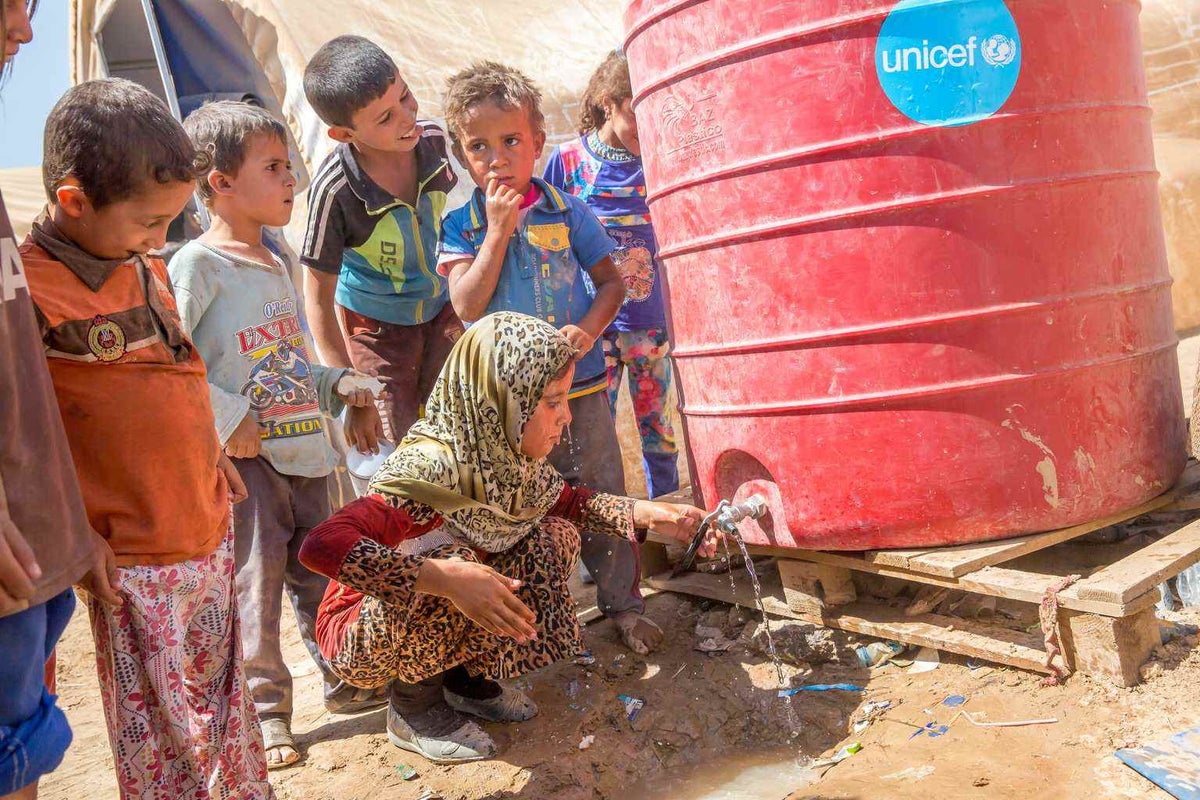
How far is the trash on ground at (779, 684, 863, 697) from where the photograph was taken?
235cm

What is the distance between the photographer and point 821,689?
7.79ft

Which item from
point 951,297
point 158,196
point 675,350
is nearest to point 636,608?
point 675,350

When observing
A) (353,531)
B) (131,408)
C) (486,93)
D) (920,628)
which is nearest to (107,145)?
(131,408)

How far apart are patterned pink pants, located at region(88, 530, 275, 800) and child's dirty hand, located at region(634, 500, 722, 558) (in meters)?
0.94

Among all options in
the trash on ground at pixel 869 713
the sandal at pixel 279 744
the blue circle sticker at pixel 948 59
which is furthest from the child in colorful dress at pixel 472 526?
the blue circle sticker at pixel 948 59

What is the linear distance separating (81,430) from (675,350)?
151 centimetres

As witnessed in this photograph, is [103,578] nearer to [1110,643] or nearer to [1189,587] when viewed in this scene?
[1110,643]

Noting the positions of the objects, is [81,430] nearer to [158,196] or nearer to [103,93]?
[158,196]

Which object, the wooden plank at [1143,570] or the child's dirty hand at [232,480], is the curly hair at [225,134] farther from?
the wooden plank at [1143,570]

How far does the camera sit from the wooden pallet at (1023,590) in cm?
203

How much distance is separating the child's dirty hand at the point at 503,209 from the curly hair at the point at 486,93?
0.26m

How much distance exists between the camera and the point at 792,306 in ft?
7.63

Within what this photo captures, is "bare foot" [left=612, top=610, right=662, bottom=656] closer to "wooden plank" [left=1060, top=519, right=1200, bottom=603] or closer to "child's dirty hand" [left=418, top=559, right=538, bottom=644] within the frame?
"child's dirty hand" [left=418, top=559, right=538, bottom=644]

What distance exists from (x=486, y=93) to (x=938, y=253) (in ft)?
4.15
